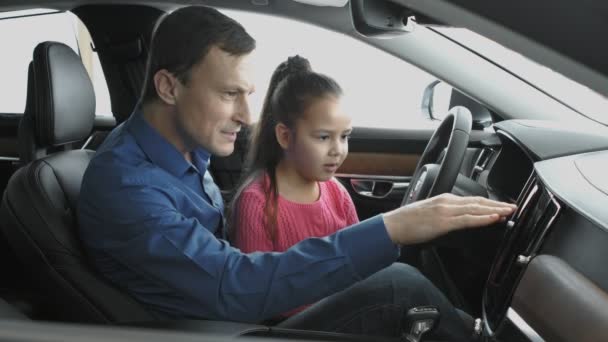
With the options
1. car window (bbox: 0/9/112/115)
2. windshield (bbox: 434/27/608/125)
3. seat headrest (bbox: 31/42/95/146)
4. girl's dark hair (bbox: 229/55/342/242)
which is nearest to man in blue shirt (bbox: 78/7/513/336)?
girl's dark hair (bbox: 229/55/342/242)

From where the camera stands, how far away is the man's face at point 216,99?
60.1 inches

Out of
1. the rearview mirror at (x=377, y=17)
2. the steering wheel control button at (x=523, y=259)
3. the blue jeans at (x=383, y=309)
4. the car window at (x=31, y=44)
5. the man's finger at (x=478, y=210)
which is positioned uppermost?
the rearview mirror at (x=377, y=17)

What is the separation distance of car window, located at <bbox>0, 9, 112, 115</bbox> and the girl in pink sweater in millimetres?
1551

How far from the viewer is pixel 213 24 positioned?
1.53m

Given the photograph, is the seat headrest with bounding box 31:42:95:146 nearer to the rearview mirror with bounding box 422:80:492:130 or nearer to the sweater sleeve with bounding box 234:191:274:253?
the sweater sleeve with bounding box 234:191:274:253

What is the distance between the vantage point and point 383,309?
4.85 ft

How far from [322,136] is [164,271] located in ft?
2.00

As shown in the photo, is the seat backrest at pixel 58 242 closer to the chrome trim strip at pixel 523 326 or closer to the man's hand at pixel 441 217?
the man's hand at pixel 441 217

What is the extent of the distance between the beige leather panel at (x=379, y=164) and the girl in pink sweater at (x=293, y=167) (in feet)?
3.59

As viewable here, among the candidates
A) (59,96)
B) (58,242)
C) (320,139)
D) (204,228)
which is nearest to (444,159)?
(320,139)

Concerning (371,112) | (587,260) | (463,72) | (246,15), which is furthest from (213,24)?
(371,112)

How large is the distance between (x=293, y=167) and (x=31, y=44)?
8.41ft

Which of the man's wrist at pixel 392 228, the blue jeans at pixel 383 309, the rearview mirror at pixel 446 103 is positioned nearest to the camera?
the man's wrist at pixel 392 228

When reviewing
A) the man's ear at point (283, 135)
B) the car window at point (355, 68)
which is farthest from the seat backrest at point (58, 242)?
the car window at point (355, 68)
